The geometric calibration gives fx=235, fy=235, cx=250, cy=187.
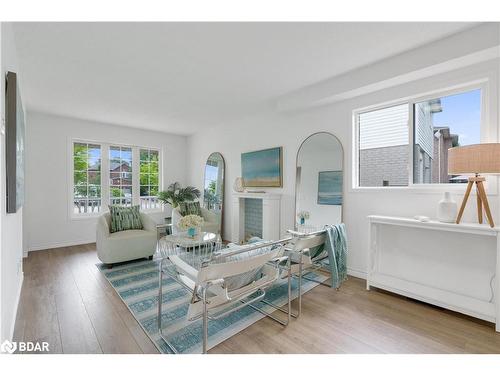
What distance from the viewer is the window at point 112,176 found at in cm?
485

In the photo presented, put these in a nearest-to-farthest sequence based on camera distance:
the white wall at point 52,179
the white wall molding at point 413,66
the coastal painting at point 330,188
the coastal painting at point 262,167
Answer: the white wall molding at point 413,66
the coastal painting at point 330,188
the coastal painting at point 262,167
the white wall at point 52,179

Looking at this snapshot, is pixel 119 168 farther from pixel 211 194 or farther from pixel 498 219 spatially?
pixel 498 219

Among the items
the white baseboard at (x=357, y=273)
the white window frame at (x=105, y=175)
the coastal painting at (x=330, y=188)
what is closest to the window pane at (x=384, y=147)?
the coastal painting at (x=330, y=188)

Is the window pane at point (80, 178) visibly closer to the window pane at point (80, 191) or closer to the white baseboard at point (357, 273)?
the window pane at point (80, 191)

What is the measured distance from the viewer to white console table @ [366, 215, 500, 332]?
2049mm

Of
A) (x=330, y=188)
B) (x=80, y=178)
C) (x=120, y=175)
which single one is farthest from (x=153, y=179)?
(x=330, y=188)

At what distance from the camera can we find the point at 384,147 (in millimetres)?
2939

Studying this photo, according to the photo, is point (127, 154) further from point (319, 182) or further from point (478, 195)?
point (478, 195)

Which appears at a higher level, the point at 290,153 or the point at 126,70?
the point at 126,70

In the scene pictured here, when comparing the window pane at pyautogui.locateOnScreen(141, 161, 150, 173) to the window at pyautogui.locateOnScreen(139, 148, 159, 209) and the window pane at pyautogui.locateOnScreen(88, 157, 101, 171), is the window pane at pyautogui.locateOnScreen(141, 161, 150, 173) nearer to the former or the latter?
the window at pyautogui.locateOnScreen(139, 148, 159, 209)

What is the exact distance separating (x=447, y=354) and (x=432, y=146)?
1967mm

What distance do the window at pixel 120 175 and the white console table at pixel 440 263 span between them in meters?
5.05

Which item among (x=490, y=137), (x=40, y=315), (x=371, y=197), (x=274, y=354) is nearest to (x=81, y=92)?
(x=40, y=315)
